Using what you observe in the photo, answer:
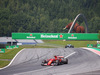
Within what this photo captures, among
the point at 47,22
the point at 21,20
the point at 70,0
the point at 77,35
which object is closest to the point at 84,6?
the point at 70,0

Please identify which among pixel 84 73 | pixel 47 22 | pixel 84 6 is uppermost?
pixel 84 6

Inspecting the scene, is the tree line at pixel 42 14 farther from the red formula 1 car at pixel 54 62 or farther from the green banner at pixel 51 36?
the red formula 1 car at pixel 54 62

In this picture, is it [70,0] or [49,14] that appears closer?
[49,14]

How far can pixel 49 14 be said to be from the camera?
492ft

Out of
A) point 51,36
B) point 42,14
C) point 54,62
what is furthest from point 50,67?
point 42,14

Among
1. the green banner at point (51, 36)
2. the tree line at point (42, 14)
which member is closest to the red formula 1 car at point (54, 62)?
the green banner at point (51, 36)

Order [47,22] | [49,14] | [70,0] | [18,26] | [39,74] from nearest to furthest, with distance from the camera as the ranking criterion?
[39,74]
[18,26]
[47,22]
[49,14]
[70,0]

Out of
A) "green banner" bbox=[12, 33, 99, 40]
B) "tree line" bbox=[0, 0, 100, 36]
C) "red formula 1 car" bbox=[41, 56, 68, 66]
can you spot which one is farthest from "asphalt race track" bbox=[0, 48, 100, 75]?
"tree line" bbox=[0, 0, 100, 36]

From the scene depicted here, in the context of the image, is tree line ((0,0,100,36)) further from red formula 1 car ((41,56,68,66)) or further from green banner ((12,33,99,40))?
red formula 1 car ((41,56,68,66))

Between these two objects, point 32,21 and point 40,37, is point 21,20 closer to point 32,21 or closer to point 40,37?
point 32,21

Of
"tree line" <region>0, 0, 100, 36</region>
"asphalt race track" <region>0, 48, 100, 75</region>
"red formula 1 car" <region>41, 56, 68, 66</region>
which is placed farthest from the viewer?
"tree line" <region>0, 0, 100, 36</region>

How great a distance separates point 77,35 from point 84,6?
105 meters

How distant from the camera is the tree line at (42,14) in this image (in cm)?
12381

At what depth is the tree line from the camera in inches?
4875
